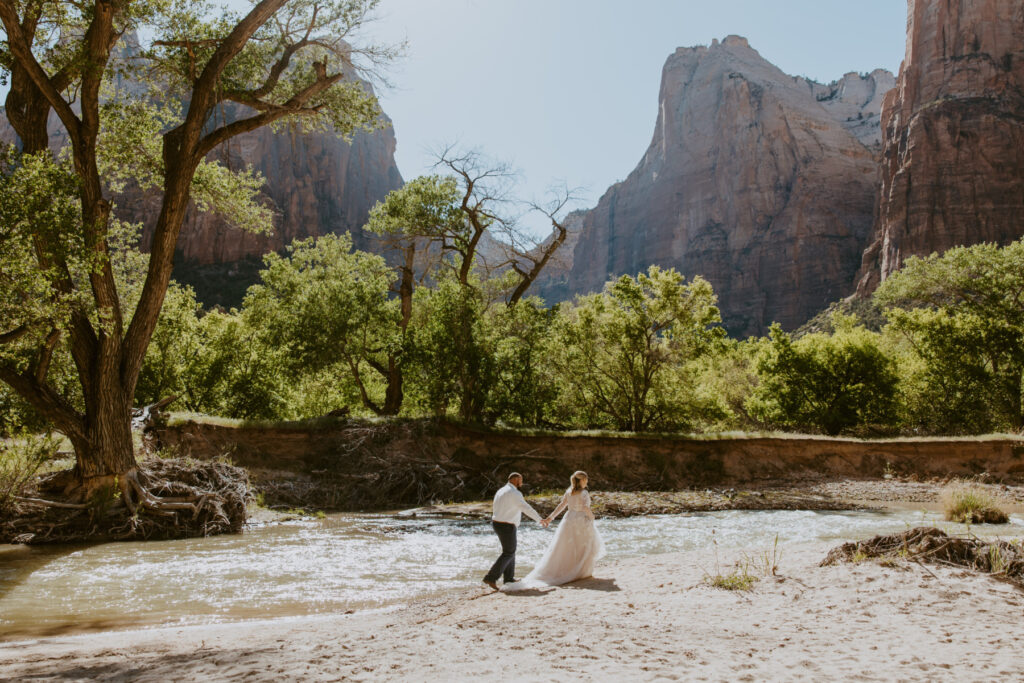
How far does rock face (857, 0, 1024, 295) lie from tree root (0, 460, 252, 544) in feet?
333

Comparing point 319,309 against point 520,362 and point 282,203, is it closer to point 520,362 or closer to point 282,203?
point 520,362

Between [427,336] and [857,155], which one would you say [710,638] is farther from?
[857,155]

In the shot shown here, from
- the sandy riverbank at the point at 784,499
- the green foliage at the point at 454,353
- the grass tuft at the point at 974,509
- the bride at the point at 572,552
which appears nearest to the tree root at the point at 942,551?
the bride at the point at 572,552

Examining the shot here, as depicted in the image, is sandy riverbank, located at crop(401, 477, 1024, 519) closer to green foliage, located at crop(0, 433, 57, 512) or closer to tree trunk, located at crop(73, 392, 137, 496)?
tree trunk, located at crop(73, 392, 137, 496)

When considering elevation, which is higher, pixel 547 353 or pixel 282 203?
pixel 282 203

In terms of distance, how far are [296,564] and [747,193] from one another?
5651 inches

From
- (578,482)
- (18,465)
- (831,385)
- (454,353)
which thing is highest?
(454,353)

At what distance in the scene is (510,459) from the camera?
70.0ft

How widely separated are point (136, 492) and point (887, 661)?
40.2 ft

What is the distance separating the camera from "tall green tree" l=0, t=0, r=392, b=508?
9609mm

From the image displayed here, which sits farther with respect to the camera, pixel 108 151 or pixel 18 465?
pixel 108 151

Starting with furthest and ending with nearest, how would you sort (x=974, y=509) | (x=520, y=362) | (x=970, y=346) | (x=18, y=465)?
(x=970, y=346), (x=520, y=362), (x=974, y=509), (x=18, y=465)

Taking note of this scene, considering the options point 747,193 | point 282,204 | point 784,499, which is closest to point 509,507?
point 784,499

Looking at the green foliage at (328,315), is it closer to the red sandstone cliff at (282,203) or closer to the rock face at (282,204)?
the red sandstone cliff at (282,203)
